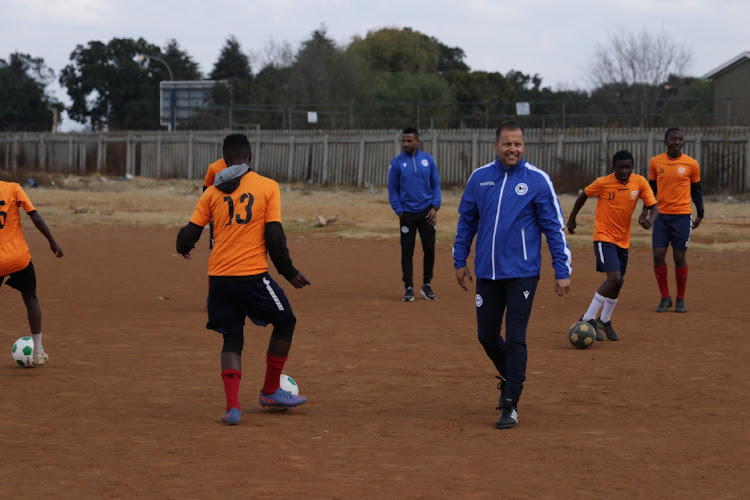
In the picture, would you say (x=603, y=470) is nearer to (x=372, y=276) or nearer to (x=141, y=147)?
(x=372, y=276)

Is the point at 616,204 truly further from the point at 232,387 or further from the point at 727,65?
the point at 727,65

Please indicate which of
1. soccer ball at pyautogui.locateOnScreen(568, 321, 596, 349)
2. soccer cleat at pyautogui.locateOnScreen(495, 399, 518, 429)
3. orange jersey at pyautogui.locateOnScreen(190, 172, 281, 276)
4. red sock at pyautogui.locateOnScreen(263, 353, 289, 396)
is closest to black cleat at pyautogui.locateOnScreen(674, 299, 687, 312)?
soccer ball at pyautogui.locateOnScreen(568, 321, 596, 349)

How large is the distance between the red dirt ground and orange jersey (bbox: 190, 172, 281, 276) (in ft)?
3.50

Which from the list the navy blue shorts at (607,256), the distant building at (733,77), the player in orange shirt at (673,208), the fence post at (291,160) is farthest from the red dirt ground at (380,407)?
the distant building at (733,77)

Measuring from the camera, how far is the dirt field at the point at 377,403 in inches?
207

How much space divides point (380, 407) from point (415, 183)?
20.1 feet

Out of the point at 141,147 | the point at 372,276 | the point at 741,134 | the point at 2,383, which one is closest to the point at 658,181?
the point at 372,276

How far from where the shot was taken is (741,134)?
94.4ft

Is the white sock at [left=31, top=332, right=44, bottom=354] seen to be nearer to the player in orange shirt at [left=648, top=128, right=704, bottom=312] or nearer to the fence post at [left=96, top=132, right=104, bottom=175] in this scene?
the player in orange shirt at [left=648, top=128, right=704, bottom=312]

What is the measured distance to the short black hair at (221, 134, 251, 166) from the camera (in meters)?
6.70

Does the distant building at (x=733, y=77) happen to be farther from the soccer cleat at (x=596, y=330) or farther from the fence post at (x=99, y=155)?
the soccer cleat at (x=596, y=330)

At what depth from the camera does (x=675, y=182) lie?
11844 mm

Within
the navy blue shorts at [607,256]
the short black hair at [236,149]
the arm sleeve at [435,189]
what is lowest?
the navy blue shorts at [607,256]

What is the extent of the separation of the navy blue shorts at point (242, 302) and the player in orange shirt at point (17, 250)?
7.81ft
